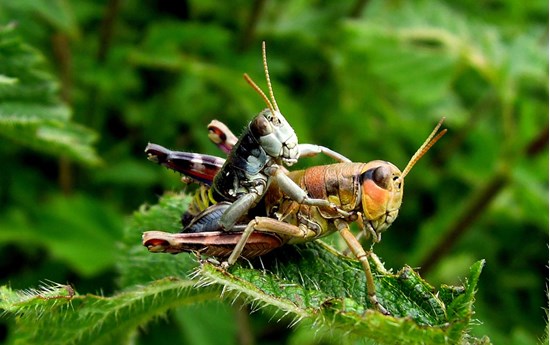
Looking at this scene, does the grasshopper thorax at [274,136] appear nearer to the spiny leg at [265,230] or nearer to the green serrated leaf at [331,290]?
the spiny leg at [265,230]

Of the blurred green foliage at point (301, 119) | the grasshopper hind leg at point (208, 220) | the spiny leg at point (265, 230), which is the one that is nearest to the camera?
the spiny leg at point (265, 230)

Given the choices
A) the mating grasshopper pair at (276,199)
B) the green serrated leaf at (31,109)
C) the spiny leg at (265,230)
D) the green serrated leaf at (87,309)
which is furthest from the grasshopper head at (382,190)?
the green serrated leaf at (31,109)

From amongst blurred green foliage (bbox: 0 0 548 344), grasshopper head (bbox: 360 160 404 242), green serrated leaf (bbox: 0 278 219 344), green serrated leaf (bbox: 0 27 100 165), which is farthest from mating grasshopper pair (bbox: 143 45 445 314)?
blurred green foliage (bbox: 0 0 548 344)

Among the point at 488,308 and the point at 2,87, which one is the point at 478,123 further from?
the point at 2,87

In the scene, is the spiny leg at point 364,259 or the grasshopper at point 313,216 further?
the grasshopper at point 313,216

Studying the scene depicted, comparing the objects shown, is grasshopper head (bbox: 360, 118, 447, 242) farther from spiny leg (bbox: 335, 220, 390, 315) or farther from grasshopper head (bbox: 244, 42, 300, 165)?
grasshopper head (bbox: 244, 42, 300, 165)

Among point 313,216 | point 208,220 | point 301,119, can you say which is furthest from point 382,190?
point 301,119

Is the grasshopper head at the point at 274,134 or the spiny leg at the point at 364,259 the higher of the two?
the grasshopper head at the point at 274,134
